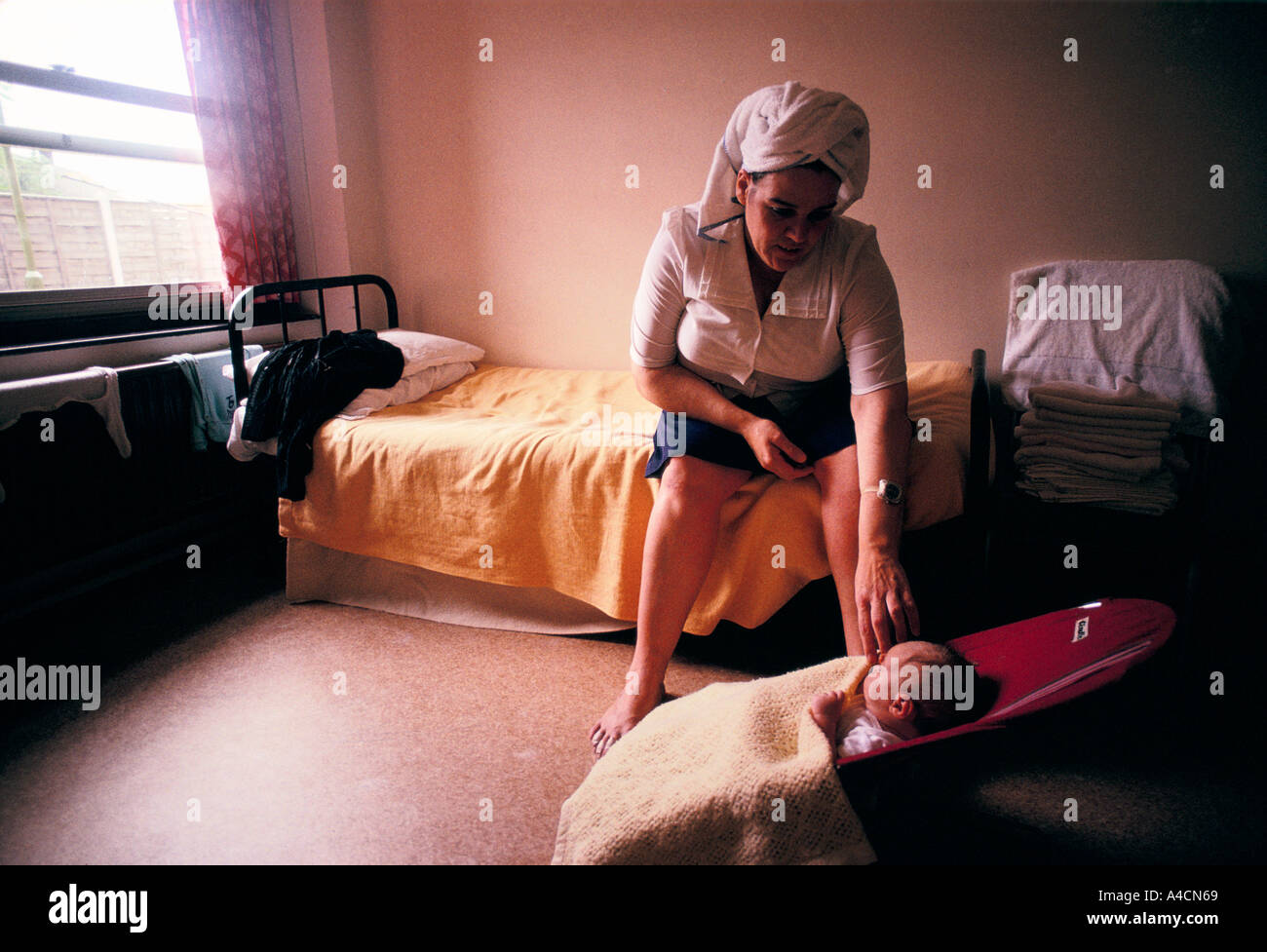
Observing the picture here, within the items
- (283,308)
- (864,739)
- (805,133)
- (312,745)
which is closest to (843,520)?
(864,739)

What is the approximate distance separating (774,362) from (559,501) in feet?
1.93

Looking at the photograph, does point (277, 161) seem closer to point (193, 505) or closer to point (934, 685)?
point (193, 505)

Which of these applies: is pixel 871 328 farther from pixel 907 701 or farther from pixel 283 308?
pixel 283 308

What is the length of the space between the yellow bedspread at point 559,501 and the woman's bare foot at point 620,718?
23 cm

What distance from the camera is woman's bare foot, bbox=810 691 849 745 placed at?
105cm

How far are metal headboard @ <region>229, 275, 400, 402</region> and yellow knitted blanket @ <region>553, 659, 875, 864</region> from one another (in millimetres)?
1659

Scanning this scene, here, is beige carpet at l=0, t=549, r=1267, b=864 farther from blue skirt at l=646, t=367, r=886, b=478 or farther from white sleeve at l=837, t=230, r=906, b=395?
white sleeve at l=837, t=230, r=906, b=395

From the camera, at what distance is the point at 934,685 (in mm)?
1048

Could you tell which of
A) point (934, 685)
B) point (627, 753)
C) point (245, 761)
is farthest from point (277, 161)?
point (934, 685)

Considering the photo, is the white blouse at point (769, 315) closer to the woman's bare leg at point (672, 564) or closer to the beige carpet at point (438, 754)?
the woman's bare leg at point (672, 564)

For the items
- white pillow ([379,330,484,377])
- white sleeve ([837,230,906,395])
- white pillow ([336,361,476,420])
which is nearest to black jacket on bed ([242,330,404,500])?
white pillow ([336,361,476,420])

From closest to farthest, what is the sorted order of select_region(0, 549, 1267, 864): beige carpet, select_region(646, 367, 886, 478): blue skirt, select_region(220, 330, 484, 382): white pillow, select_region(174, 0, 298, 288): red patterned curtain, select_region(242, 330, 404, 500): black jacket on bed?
select_region(0, 549, 1267, 864): beige carpet
select_region(646, 367, 886, 478): blue skirt
select_region(242, 330, 404, 500): black jacket on bed
select_region(220, 330, 484, 382): white pillow
select_region(174, 0, 298, 288): red patterned curtain

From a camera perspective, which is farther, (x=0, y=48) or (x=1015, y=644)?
(x=0, y=48)

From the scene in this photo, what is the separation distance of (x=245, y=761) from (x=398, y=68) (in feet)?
8.00
